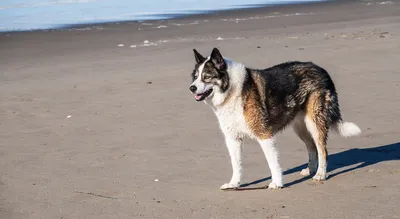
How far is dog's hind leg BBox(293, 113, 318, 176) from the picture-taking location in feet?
27.1

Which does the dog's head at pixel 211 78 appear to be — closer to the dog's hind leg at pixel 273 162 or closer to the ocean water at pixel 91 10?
the dog's hind leg at pixel 273 162

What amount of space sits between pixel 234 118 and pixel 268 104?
42 centimetres

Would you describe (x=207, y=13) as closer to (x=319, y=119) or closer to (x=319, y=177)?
(x=319, y=119)

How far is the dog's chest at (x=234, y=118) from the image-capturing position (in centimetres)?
758

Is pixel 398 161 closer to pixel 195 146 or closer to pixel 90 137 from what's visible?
pixel 195 146

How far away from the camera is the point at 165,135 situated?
32.8 ft

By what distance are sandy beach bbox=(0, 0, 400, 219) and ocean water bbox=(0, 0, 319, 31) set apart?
235 inches

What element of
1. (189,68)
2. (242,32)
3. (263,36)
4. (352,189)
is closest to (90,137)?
(352,189)

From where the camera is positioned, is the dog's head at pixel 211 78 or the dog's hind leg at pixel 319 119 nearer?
the dog's head at pixel 211 78

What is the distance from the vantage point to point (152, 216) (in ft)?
22.0

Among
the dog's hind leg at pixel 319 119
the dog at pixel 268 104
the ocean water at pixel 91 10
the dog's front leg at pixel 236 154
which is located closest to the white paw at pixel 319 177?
the dog at pixel 268 104

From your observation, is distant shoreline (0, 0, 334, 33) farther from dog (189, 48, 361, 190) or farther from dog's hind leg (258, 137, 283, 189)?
dog's hind leg (258, 137, 283, 189)

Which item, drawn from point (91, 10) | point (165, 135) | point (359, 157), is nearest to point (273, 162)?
point (359, 157)

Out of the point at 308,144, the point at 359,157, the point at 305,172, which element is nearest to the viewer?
the point at 305,172
